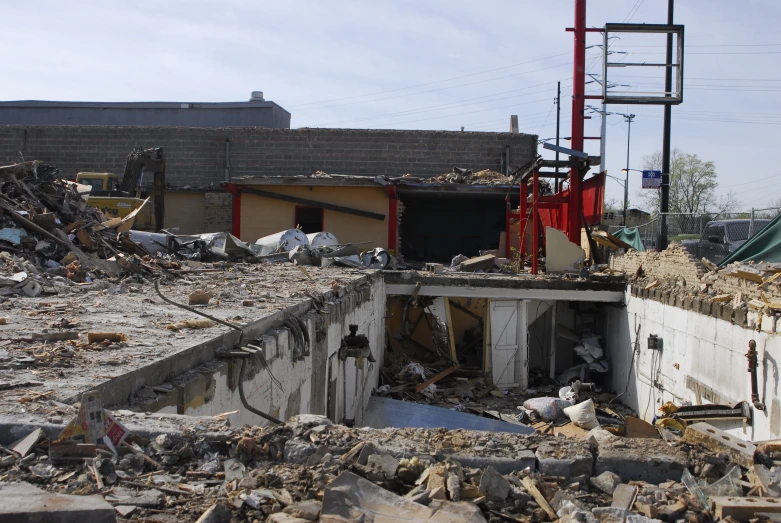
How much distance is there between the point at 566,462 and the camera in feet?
11.1

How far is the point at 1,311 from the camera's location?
6.37m

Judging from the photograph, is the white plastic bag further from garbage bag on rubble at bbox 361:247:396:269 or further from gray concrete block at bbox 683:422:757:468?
gray concrete block at bbox 683:422:757:468

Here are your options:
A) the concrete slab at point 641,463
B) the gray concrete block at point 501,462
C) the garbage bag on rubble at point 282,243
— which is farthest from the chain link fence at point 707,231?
the gray concrete block at point 501,462

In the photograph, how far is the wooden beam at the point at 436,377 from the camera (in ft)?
51.7

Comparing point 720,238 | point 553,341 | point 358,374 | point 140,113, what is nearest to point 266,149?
point 140,113

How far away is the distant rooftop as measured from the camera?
101ft

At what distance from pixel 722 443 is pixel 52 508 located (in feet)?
9.98

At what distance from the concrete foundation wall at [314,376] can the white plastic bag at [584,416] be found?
383 centimetres

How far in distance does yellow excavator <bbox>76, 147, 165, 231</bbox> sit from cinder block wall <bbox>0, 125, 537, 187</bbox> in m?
4.73

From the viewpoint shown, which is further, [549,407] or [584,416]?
[549,407]

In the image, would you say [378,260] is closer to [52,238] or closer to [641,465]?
[52,238]

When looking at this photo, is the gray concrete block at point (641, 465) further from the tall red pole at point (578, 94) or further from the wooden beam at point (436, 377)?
the tall red pole at point (578, 94)

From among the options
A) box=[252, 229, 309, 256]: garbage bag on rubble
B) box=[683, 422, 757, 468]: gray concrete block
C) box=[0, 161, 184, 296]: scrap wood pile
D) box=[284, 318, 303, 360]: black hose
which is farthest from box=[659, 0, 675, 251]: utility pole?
box=[683, 422, 757, 468]: gray concrete block

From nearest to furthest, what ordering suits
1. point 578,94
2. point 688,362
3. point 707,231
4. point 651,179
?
1. point 688,362
2. point 707,231
3. point 578,94
4. point 651,179
